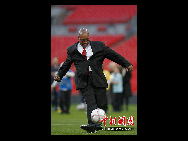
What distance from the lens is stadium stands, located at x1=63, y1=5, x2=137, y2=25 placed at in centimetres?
2731

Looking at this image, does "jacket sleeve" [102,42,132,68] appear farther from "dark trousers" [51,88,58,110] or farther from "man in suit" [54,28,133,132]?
"dark trousers" [51,88,58,110]

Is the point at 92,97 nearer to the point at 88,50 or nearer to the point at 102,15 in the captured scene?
the point at 88,50

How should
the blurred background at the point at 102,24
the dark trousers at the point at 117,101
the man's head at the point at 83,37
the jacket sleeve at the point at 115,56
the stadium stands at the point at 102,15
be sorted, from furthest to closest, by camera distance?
the stadium stands at the point at 102,15, the blurred background at the point at 102,24, the dark trousers at the point at 117,101, the jacket sleeve at the point at 115,56, the man's head at the point at 83,37

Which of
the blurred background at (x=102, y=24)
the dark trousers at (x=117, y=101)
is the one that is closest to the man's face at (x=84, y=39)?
the dark trousers at (x=117, y=101)

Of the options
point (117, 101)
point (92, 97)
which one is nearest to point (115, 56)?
point (92, 97)

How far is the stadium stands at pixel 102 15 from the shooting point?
2731cm

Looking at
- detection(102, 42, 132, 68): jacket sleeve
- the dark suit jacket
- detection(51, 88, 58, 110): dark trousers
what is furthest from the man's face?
detection(51, 88, 58, 110): dark trousers

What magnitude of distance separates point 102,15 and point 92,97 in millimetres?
20845

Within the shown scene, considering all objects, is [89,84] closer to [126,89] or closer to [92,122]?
[92,122]

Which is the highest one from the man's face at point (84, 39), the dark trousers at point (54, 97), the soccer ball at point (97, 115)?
the man's face at point (84, 39)

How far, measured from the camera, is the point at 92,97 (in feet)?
24.0

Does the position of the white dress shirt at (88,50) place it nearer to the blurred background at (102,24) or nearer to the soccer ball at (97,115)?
the soccer ball at (97,115)

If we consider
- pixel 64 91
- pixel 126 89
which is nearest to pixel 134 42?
pixel 126 89

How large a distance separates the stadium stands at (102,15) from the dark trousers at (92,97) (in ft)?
65.8
